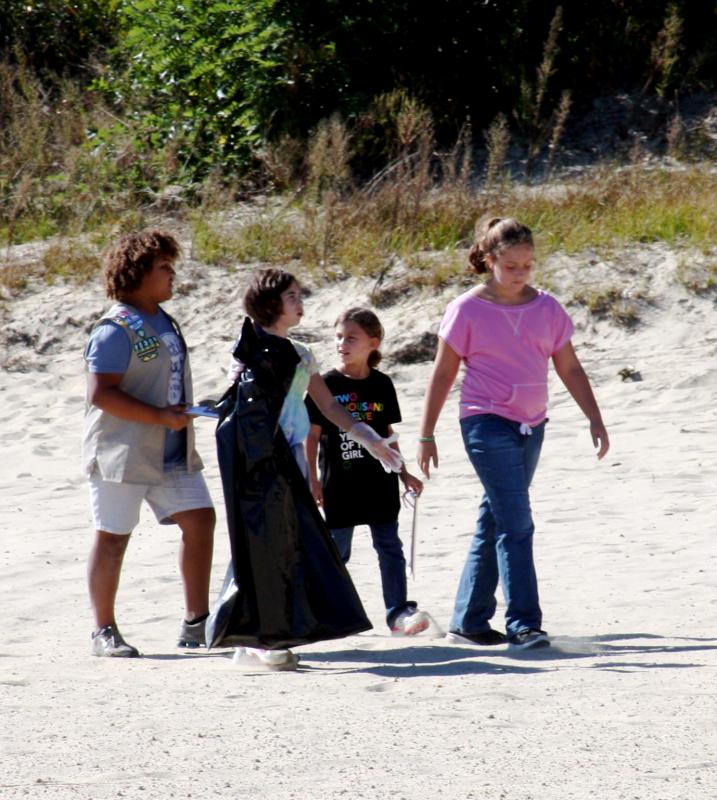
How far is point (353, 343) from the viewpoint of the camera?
5.68 metres

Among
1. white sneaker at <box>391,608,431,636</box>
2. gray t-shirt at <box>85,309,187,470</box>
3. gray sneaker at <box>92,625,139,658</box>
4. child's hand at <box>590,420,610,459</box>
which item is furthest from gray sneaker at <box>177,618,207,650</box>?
child's hand at <box>590,420,610,459</box>

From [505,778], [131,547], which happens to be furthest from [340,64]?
[505,778]

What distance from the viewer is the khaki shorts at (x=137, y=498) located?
17.3ft

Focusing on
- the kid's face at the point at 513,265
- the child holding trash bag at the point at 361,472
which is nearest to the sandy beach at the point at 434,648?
the child holding trash bag at the point at 361,472

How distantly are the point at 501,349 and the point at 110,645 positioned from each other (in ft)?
6.15

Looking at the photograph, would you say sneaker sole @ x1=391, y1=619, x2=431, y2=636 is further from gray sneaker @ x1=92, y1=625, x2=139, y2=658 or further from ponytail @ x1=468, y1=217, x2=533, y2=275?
ponytail @ x1=468, y1=217, x2=533, y2=275

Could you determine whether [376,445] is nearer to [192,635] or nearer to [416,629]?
[416,629]

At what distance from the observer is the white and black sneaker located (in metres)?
5.26

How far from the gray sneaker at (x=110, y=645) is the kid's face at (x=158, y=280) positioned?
4.24 feet

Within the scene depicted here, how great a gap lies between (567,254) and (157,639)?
6.35 meters

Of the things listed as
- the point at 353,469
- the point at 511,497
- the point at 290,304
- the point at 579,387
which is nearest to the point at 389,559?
the point at 353,469

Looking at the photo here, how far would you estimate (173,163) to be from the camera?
13.2 metres

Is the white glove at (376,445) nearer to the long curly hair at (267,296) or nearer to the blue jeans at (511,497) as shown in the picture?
the blue jeans at (511,497)

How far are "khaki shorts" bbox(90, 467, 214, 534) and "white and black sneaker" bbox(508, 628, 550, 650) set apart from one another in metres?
1.31
